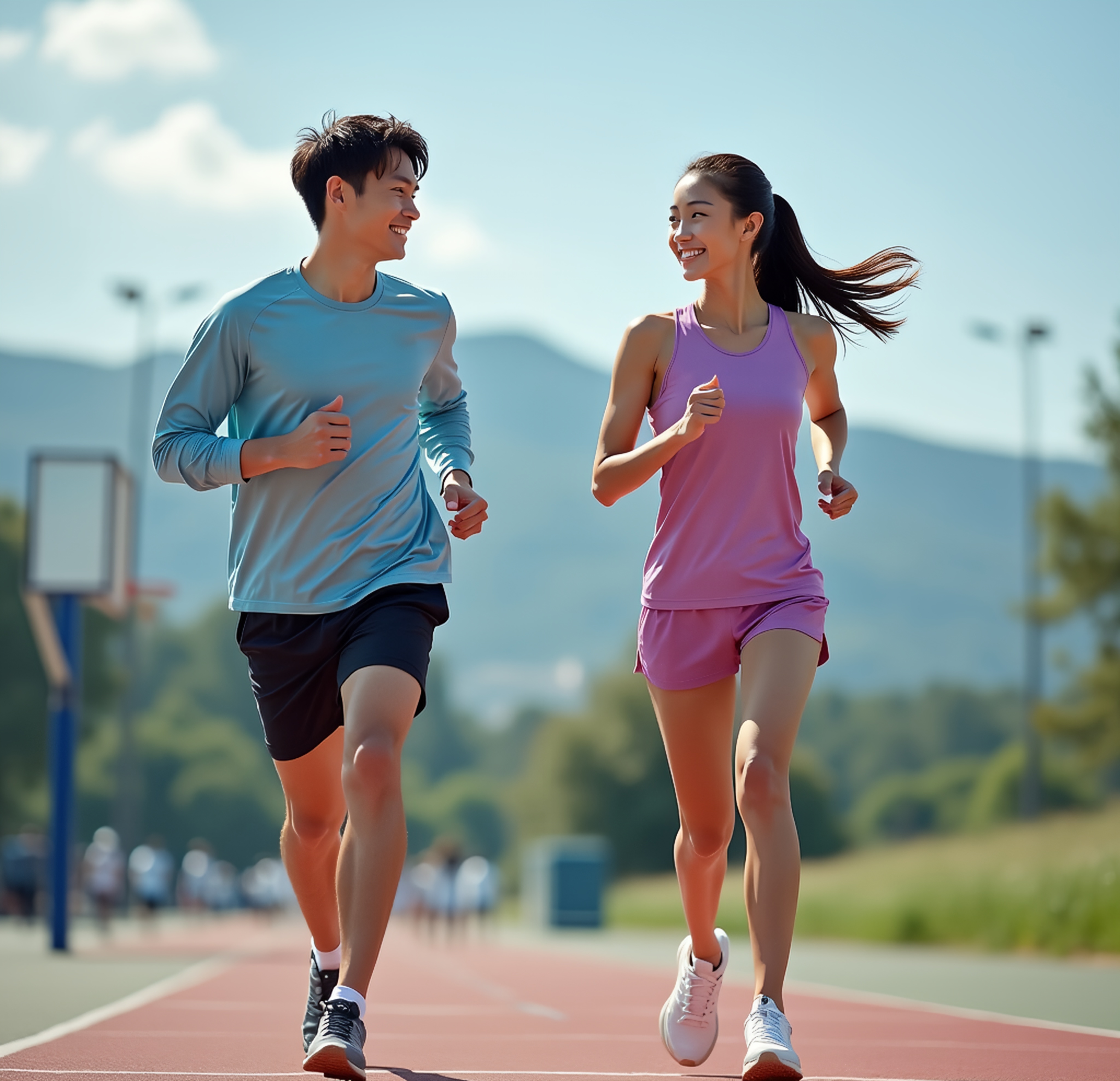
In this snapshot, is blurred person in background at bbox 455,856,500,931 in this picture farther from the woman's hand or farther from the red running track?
the woman's hand

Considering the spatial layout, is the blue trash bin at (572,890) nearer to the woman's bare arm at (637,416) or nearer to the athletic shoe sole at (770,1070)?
the woman's bare arm at (637,416)

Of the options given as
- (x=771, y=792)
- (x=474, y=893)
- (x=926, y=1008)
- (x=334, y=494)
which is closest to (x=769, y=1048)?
(x=771, y=792)

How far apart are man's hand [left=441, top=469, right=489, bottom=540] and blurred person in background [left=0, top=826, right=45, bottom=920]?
27.8m

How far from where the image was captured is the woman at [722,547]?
5.50 m

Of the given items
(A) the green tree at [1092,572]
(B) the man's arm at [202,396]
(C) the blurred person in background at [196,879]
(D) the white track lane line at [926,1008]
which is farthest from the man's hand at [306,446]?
(A) the green tree at [1092,572]

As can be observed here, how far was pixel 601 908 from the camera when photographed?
41.7 metres

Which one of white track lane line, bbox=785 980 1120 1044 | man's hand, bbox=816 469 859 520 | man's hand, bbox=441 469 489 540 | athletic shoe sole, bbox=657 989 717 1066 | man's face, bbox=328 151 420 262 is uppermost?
man's face, bbox=328 151 420 262

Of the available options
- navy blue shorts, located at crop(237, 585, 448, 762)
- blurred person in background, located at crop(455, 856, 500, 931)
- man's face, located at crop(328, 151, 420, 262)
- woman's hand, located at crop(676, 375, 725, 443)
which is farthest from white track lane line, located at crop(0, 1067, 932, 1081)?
blurred person in background, located at crop(455, 856, 500, 931)

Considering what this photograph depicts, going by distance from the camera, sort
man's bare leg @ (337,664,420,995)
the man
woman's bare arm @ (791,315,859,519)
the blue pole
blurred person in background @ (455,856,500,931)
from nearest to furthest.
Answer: man's bare leg @ (337,664,420,995), the man, woman's bare arm @ (791,315,859,519), the blue pole, blurred person in background @ (455,856,500,931)

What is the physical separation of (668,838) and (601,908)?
41198 mm

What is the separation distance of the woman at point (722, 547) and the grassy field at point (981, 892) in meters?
11.5

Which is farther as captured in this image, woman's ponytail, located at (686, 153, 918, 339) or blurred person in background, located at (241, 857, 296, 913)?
blurred person in background, located at (241, 857, 296, 913)

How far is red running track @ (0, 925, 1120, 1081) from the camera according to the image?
5766 mm

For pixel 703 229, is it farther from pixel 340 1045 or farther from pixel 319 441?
pixel 340 1045
